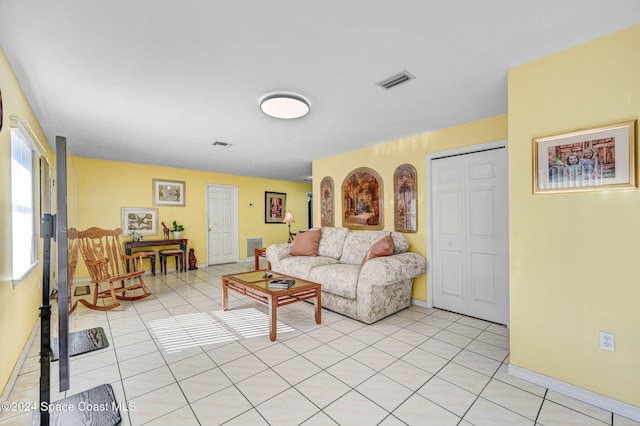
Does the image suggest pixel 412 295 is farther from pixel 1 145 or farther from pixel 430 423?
pixel 1 145

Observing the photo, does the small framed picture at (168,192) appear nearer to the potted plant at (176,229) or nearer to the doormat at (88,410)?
the potted plant at (176,229)

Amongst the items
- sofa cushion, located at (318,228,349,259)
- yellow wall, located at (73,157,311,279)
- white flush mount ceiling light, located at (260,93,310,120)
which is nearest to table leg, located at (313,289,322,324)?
sofa cushion, located at (318,228,349,259)

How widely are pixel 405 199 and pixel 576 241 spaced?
7.11 feet

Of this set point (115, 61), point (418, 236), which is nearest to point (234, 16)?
point (115, 61)

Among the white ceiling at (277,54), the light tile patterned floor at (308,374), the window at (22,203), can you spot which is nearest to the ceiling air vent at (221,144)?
the white ceiling at (277,54)

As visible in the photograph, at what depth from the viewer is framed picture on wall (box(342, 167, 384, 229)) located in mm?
4289

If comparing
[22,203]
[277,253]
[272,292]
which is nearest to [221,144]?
[277,253]

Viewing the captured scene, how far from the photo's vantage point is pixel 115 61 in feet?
6.51

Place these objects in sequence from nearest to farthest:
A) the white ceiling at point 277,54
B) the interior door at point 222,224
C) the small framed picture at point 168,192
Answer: the white ceiling at point 277,54
the small framed picture at point 168,192
the interior door at point 222,224

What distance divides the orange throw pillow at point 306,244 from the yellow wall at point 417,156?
549mm

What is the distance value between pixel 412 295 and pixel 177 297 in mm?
3419

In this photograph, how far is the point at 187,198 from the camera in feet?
21.0

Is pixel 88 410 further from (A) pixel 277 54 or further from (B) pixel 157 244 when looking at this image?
(B) pixel 157 244

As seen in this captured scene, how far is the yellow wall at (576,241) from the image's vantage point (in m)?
1.67
